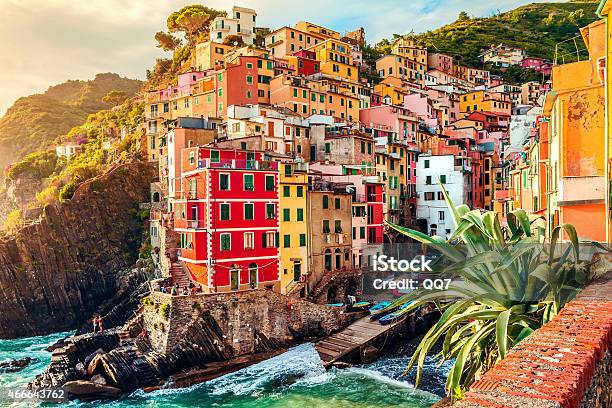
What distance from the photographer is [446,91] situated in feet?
303

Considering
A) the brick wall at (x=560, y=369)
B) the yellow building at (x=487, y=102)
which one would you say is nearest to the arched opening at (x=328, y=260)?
the brick wall at (x=560, y=369)

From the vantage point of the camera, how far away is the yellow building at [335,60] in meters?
71.8

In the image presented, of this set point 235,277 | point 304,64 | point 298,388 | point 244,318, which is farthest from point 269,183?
point 304,64

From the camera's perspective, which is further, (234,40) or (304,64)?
(234,40)

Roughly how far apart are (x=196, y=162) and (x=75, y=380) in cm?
1661

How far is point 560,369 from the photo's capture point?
4.73 metres

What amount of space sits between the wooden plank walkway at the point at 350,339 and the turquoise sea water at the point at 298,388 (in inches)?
30.7

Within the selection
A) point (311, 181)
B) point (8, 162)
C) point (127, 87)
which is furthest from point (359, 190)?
point (127, 87)

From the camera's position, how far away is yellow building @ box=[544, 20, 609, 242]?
1633 cm

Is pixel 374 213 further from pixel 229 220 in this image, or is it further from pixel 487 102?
pixel 487 102

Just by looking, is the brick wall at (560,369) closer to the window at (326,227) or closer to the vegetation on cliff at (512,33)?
the window at (326,227)

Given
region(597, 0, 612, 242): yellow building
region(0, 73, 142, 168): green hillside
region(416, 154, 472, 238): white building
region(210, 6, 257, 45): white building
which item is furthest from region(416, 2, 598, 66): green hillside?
region(597, 0, 612, 242): yellow building

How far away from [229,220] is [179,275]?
21.0ft

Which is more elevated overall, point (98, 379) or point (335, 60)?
point (335, 60)
